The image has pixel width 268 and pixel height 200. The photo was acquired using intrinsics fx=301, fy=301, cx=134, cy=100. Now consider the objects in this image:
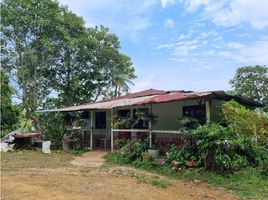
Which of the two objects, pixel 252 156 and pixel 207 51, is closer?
pixel 252 156

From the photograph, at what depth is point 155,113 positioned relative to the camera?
15.1 m

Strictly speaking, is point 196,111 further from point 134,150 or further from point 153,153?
point 134,150

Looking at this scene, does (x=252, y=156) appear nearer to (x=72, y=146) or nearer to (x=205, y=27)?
(x=205, y=27)

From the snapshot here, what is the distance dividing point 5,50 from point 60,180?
52.2 feet

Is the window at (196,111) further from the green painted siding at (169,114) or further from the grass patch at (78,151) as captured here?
the grass patch at (78,151)

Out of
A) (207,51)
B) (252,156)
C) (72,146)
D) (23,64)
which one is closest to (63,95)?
(23,64)

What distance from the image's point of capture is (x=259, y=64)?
22562 millimetres

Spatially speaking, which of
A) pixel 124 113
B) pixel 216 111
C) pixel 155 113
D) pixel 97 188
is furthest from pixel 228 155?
pixel 124 113

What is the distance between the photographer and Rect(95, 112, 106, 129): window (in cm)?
1845

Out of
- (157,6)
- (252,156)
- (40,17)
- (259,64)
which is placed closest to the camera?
(252,156)

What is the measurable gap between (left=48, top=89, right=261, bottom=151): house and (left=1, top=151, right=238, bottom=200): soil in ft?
10.3

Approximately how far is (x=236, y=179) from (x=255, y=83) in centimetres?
1627

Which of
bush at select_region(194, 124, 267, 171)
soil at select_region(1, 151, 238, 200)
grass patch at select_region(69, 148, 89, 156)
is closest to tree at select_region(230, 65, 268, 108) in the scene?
grass patch at select_region(69, 148, 89, 156)

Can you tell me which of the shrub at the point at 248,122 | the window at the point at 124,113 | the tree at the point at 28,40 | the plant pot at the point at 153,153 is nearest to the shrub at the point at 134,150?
the plant pot at the point at 153,153
